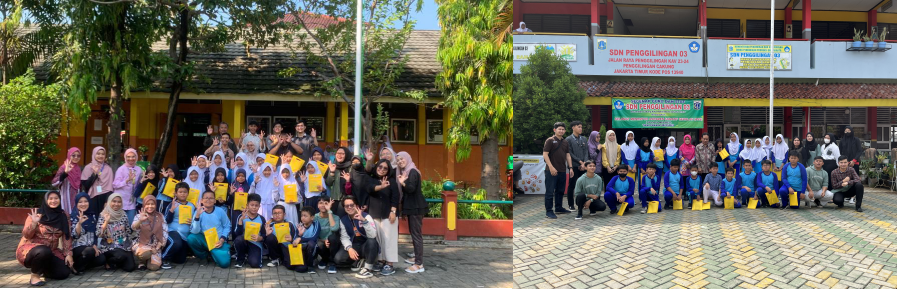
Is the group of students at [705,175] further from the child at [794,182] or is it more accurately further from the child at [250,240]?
the child at [250,240]

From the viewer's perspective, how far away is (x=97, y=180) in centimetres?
564

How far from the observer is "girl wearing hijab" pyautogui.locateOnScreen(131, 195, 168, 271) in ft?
15.8

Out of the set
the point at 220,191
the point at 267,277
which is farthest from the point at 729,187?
the point at 220,191

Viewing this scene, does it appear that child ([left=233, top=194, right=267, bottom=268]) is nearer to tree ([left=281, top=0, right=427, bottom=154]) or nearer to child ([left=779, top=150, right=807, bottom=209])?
tree ([left=281, top=0, right=427, bottom=154])

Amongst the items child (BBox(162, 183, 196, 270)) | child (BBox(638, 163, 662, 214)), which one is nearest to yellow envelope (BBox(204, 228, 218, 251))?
child (BBox(162, 183, 196, 270))

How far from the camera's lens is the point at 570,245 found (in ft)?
15.8

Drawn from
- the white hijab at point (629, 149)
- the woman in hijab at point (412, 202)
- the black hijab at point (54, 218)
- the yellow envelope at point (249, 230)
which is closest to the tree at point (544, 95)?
the woman in hijab at point (412, 202)

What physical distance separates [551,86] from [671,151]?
14.8 feet

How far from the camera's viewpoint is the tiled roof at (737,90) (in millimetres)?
5219

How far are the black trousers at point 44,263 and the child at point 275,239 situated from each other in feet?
5.22

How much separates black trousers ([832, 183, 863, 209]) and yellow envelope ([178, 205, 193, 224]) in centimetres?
803

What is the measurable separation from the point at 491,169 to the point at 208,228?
401 centimetres

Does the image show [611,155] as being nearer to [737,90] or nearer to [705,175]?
[705,175]

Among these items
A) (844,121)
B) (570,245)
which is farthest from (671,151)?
(844,121)
